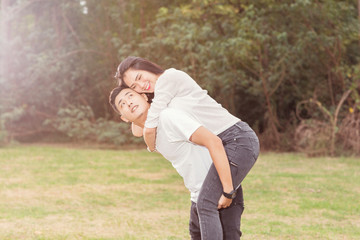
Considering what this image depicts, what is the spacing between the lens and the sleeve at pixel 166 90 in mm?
3055

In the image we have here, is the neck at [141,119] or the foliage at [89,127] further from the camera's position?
the foliage at [89,127]

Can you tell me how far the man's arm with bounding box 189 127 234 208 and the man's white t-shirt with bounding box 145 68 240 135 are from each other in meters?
0.22

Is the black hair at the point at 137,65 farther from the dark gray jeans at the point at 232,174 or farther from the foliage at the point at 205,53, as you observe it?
the foliage at the point at 205,53

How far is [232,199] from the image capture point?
10.1 feet

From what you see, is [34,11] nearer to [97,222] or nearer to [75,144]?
[75,144]

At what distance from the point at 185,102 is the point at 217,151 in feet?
1.19

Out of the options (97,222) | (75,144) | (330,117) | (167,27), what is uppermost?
(167,27)

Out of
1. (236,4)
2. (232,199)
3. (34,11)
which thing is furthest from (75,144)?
(232,199)

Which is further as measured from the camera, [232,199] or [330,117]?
[330,117]

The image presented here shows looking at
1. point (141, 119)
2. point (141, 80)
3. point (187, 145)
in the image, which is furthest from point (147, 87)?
point (187, 145)

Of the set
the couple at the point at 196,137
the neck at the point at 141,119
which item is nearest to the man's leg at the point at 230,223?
the couple at the point at 196,137

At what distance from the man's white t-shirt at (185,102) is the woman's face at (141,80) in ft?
0.43

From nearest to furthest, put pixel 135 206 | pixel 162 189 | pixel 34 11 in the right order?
pixel 135 206 < pixel 162 189 < pixel 34 11

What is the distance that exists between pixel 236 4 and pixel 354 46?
11.3 ft
